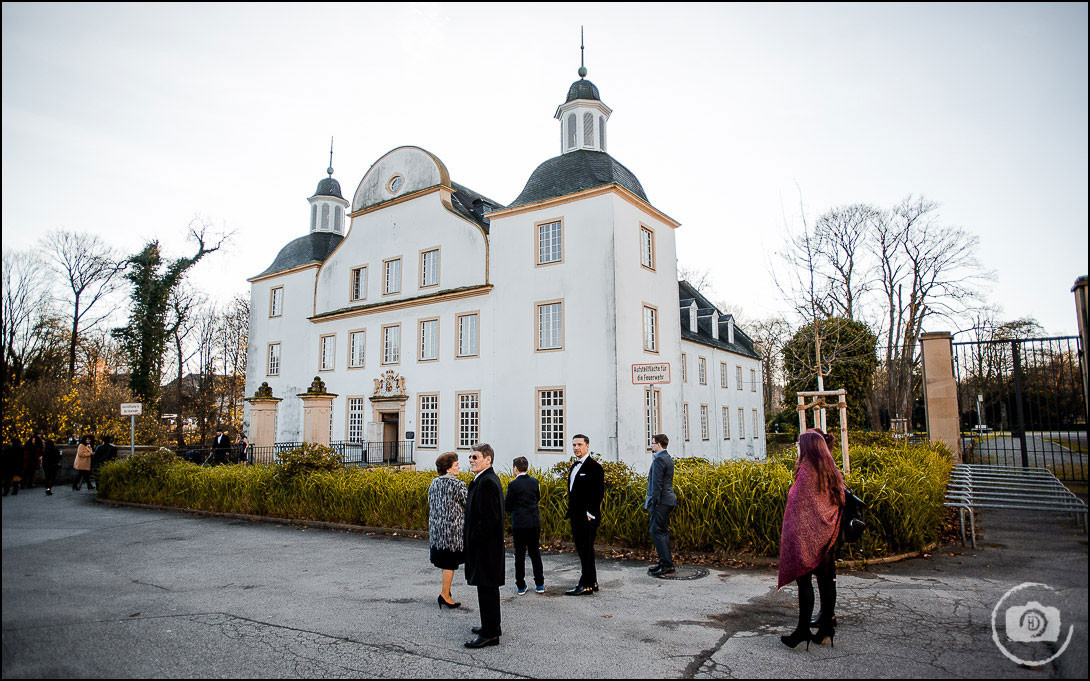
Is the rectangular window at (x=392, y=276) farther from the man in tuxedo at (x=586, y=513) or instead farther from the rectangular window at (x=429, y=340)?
the man in tuxedo at (x=586, y=513)

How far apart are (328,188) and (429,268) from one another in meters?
12.5

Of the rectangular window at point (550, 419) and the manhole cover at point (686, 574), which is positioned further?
the rectangular window at point (550, 419)

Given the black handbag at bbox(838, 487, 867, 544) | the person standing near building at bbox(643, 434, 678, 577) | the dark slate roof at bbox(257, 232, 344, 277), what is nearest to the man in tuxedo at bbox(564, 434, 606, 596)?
the person standing near building at bbox(643, 434, 678, 577)

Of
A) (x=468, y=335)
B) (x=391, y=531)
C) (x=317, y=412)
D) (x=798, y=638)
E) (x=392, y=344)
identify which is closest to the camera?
(x=798, y=638)

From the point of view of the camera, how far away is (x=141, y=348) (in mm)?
32469

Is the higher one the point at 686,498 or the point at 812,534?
the point at 812,534

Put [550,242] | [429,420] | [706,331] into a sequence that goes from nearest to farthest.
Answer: [550,242]
[429,420]
[706,331]

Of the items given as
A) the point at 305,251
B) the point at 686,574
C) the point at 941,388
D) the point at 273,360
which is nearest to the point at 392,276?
the point at 305,251

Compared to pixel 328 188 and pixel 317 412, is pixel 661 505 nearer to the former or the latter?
pixel 317 412

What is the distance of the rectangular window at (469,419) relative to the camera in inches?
900

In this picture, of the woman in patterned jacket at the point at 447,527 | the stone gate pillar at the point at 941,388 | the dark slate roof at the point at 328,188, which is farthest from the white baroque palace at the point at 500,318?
the woman in patterned jacket at the point at 447,527

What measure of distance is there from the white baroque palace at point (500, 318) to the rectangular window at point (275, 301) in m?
0.09

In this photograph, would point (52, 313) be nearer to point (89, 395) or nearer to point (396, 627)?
point (89, 395)

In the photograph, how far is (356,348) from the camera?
90.0 feet
